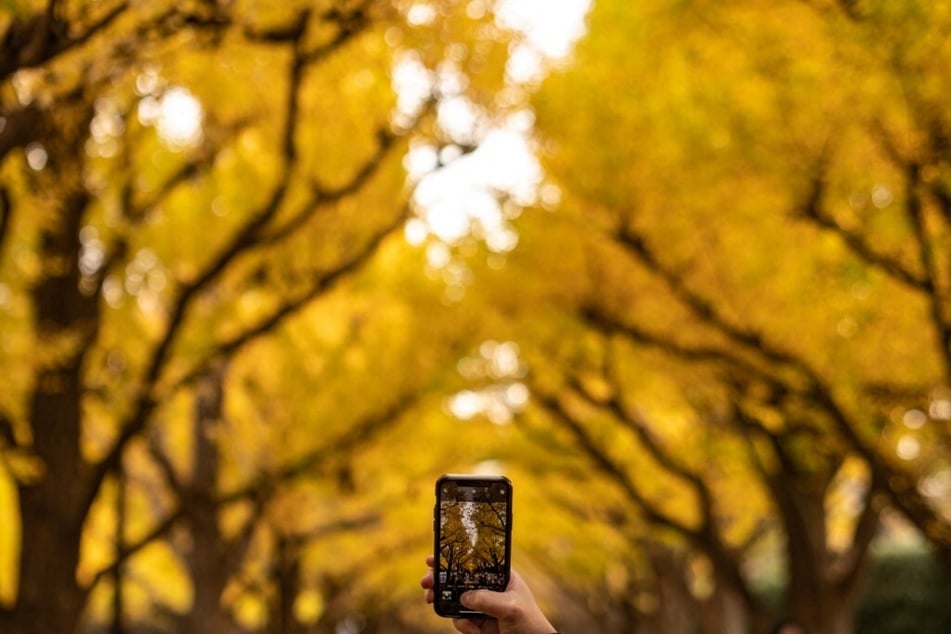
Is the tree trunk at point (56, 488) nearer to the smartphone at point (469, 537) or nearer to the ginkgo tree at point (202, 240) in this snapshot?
the ginkgo tree at point (202, 240)

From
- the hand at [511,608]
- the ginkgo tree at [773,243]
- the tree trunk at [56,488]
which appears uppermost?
the ginkgo tree at [773,243]

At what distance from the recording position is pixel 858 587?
1448 centimetres

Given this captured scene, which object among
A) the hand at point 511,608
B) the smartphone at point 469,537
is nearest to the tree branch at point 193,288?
the smartphone at point 469,537

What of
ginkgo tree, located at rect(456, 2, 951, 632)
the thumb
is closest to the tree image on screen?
the thumb

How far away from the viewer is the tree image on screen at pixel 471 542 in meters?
3.45

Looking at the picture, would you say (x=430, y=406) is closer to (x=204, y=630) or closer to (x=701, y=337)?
(x=204, y=630)

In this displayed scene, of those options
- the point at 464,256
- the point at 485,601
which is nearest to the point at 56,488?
the point at 464,256

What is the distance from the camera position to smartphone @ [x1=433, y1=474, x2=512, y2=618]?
11.3ft

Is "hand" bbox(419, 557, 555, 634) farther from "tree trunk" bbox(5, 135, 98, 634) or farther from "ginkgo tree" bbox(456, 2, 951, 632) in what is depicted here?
"tree trunk" bbox(5, 135, 98, 634)

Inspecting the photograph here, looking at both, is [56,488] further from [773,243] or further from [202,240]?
[773,243]

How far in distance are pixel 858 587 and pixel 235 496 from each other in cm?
641

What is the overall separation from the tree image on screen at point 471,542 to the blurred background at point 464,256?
289 centimetres

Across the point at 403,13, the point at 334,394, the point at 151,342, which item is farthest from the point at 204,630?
the point at 403,13

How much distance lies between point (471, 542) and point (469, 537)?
0.03 m
